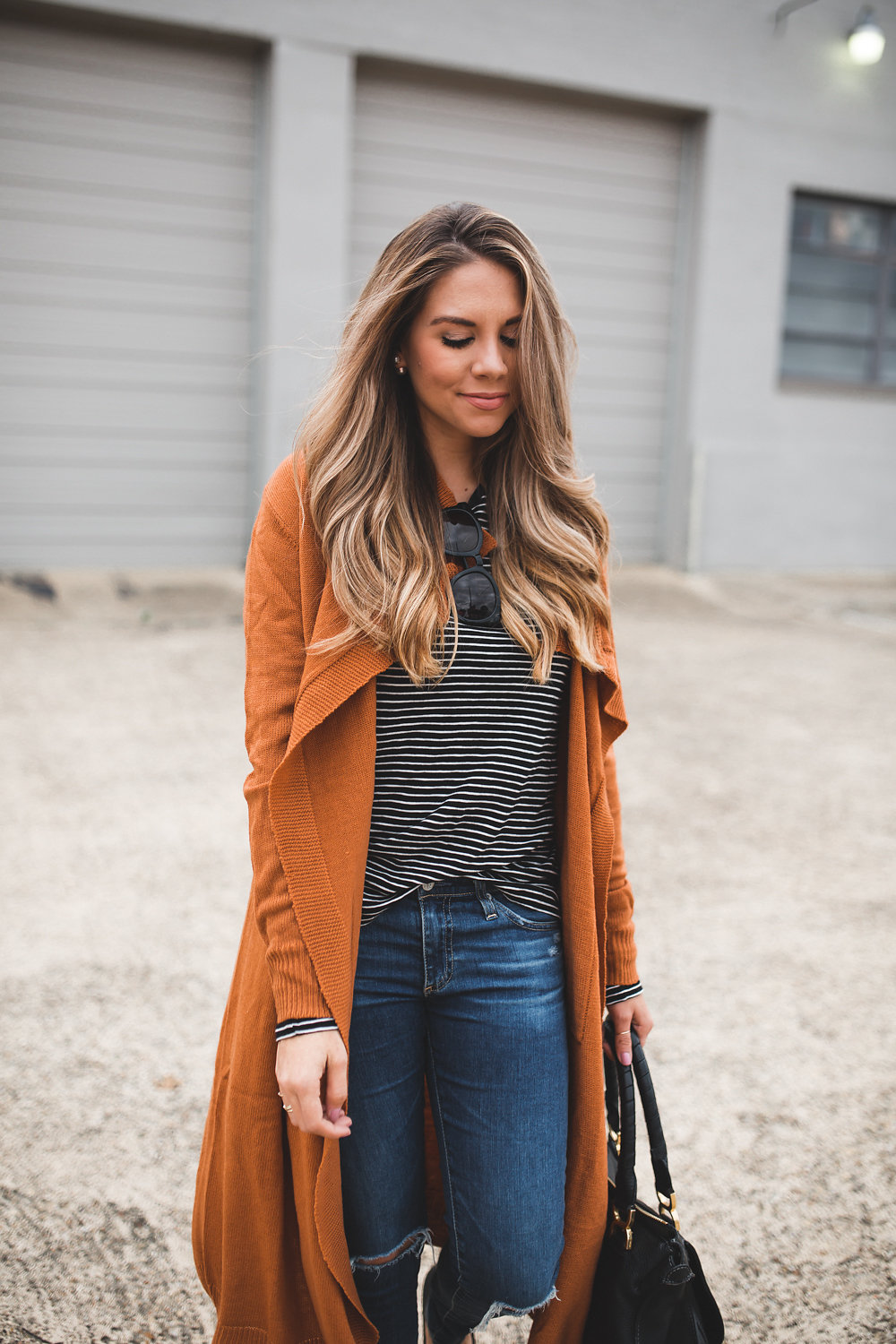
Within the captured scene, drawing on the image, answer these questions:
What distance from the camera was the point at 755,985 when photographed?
137 inches

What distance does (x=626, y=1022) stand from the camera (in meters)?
1.87

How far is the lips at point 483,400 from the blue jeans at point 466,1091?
754 millimetres

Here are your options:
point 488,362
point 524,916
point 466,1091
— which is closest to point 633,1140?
point 466,1091

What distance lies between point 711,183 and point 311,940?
32.6 ft

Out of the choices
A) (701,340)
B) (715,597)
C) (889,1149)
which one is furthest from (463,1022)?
(701,340)

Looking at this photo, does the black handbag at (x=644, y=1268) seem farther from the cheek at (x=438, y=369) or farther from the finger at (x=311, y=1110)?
the cheek at (x=438, y=369)

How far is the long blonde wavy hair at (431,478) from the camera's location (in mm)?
1675

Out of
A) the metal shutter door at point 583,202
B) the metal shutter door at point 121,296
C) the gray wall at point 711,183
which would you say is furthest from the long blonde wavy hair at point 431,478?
the metal shutter door at point 121,296

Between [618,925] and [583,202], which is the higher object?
[583,202]

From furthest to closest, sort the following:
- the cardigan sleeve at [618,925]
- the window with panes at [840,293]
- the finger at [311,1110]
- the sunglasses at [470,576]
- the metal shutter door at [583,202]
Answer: the window with panes at [840,293], the metal shutter door at [583,202], the cardigan sleeve at [618,925], the sunglasses at [470,576], the finger at [311,1110]

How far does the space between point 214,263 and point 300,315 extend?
84 cm

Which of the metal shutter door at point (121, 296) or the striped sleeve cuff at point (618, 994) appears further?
the metal shutter door at point (121, 296)

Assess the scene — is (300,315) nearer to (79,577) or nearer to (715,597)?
(79,577)

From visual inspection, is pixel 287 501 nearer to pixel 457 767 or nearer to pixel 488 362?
pixel 488 362
